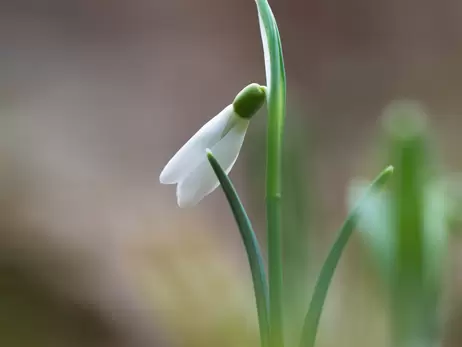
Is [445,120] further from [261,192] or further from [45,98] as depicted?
[45,98]

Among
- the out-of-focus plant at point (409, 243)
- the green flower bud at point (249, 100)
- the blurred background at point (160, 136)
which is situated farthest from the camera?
the blurred background at point (160, 136)

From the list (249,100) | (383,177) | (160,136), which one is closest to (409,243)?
(383,177)

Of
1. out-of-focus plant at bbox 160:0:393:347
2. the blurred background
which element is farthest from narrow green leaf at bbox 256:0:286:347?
the blurred background

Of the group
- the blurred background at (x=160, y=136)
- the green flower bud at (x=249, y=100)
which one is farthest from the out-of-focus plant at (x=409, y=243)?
the blurred background at (x=160, y=136)

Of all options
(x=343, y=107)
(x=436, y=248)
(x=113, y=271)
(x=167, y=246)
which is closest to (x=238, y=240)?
(x=167, y=246)

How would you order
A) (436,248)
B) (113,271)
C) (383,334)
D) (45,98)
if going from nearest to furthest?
(436,248) < (383,334) < (113,271) < (45,98)

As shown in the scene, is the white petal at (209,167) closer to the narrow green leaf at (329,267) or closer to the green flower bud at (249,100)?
the green flower bud at (249,100)
